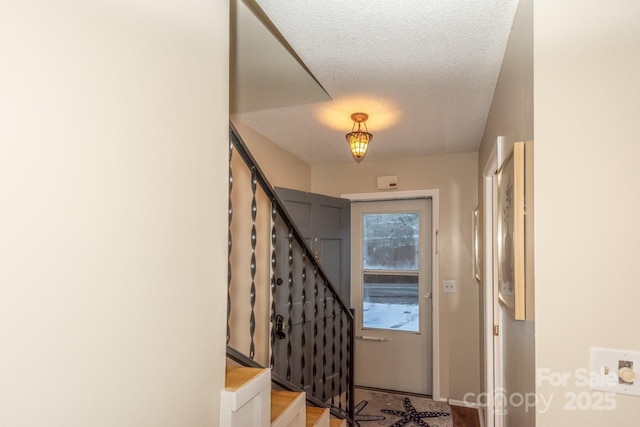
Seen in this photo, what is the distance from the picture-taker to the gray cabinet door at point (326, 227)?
3.22 meters

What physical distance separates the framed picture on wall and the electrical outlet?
77.4 inches

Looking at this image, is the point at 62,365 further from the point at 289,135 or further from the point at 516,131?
the point at 289,135

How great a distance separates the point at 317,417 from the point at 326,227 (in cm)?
191

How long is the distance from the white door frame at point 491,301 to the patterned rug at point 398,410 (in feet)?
2.98

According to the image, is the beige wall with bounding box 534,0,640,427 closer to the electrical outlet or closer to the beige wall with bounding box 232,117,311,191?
the beige wall with bounding box 232,117,311,191

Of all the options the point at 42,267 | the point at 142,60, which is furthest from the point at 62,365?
the point at 142,60

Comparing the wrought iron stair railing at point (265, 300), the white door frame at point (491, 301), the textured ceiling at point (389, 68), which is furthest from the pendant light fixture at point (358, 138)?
the white door frame at point (491, 301)

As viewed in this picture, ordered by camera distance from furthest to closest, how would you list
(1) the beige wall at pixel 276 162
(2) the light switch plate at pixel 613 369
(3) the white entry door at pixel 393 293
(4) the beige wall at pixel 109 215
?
(3) the white entry door at pixel 393 293 → (1) the beige wall at pixel 276 162 → (2) the light switch plate at pixel 613 369 → (4) the beige wall at pixel 109 215

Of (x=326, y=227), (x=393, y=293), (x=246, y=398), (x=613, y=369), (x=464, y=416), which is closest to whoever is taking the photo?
(x=613, y=369)

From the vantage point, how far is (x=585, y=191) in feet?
3.60

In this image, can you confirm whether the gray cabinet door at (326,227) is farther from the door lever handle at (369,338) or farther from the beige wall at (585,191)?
the beige wall at (585,191)

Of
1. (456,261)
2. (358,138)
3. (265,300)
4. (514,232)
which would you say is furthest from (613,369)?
(456,261)

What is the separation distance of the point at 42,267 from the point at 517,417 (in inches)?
68.8

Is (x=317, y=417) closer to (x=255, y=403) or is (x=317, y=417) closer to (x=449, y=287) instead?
(x=255, y=403)
